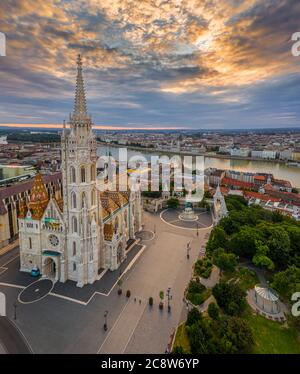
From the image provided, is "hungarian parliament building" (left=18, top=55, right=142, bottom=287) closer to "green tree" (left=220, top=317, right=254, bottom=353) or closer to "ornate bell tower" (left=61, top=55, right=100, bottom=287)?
"ornate bell tower" (left=61, top=55, right=100, bottom=287)

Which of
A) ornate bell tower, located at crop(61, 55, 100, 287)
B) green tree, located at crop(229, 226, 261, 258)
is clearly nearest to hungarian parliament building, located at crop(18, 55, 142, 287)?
ornate bell tower, located at crop(61, 55, 100, 287)

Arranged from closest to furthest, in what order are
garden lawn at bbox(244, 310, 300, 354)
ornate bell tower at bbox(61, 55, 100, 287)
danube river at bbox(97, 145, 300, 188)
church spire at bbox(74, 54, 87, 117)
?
garden lawn at bbox(244, 310, 300, 354) → church spire at bbox(74, 54, 87, 117) → ornate bell tower at bbox(61, 55, 100, 287) → danube river at bbox(97, 145, 300, 188)

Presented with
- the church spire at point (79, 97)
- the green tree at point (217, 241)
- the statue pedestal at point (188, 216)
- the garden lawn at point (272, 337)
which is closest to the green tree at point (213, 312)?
the garden lawn at point (272, 337)

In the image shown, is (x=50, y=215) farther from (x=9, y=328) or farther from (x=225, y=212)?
(x=225, y=212)

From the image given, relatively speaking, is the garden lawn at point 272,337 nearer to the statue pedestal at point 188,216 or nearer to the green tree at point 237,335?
the green tree at point 237,335

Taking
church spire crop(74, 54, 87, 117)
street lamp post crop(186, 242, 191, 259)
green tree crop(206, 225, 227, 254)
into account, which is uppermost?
church spire crop(74, 54, 87, 117)

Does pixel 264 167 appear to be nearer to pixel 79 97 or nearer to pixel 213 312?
pixel 213 312
